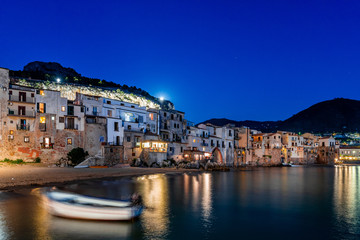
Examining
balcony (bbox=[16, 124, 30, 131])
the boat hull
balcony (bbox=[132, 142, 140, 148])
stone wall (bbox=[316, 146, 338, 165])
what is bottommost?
stone wall (bbox=[316, 146, 338, 165])

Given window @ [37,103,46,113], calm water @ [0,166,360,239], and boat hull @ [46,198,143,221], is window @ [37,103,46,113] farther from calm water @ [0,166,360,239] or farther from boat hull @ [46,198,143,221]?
boat hull @ [46,198,143,221]

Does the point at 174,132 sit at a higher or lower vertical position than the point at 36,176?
higher

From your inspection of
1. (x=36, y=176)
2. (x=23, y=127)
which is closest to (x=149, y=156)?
(x=23, y=127)

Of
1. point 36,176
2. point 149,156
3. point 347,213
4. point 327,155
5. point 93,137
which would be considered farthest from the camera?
point 327,155

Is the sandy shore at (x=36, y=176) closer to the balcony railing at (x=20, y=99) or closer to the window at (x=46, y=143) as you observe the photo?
the window at (x=46, y=143)

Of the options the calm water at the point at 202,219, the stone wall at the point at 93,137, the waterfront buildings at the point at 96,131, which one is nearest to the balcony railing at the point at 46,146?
the waterfront buildings at the point at 96,131

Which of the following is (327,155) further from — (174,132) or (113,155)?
(113,155)

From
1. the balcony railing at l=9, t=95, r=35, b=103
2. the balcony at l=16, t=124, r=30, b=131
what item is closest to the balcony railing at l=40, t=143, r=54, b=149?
the balcony at l=16, t=124, r=30, b=131

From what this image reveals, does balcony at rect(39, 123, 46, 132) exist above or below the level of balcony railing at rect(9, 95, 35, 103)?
below

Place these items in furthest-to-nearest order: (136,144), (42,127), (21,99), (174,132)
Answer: (174,132) < (136,144) < (42,127) < (21,99)

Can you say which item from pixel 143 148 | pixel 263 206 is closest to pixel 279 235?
pixel 263 206

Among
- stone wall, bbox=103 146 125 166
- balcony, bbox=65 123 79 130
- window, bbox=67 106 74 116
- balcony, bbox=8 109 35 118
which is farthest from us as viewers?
stone wall, bbox=103 146 125 166

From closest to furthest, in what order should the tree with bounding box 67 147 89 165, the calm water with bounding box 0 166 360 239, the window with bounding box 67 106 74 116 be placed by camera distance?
1. the calm water with bounding box 0 166 360 239
2. the tree with bounding box 67 147 89 165
3. the window with bounding box 67 106 74 116

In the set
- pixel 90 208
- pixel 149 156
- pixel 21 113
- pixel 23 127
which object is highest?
pixel 21 113
